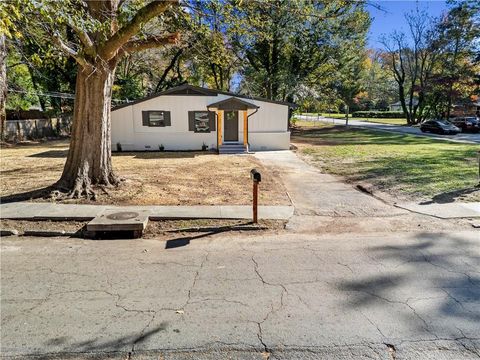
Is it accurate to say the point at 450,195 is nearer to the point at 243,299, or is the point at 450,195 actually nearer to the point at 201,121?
the point at 243,299

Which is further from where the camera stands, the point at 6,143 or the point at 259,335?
the point at 6,143

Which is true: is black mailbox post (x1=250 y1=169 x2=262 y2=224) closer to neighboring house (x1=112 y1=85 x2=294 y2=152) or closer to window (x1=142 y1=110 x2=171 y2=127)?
neighboring house (x1=112 y1=85 x2=294 y2=152)

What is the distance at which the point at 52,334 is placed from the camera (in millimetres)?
3119

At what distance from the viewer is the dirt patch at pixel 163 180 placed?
8.16 meters

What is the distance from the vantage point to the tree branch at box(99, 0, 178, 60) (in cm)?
679

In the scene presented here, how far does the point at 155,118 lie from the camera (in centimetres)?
1833

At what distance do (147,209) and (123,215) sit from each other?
0.74 meters

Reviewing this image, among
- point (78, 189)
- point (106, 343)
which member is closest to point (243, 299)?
point (106, 343)

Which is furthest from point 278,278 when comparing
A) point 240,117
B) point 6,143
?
point 6,143

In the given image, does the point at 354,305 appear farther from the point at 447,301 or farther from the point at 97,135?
the point at 97,135

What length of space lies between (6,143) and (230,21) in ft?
62.0

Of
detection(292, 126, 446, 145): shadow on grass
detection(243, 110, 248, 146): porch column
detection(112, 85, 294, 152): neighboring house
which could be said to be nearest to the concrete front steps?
detection(112, 85, 294, 152): neighboring house

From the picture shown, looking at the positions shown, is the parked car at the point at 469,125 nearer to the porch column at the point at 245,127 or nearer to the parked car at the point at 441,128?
the parked car at the point at 441,128

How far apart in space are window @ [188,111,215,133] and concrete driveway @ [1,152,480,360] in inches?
524
